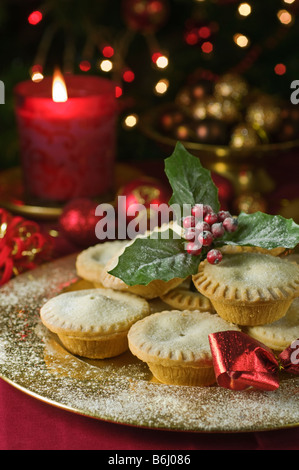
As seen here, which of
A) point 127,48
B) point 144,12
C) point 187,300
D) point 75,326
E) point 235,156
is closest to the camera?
point 75,326

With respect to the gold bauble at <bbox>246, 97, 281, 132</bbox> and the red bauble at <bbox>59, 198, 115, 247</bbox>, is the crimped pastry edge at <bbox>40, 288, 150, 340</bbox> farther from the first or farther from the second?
the gold bauble at <bbox>246, 97, 281, 132</bbox>

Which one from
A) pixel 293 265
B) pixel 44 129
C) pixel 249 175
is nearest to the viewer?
pixel 293 265

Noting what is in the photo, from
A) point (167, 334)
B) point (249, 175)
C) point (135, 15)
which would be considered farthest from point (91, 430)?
point (135, 15)

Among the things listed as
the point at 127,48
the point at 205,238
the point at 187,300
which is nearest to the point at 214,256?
the point at 205,238

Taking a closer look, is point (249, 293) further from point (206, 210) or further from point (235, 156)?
point (235, 156)

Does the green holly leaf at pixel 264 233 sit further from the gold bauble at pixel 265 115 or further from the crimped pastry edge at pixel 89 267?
the gold bauble at pixel 265 115
